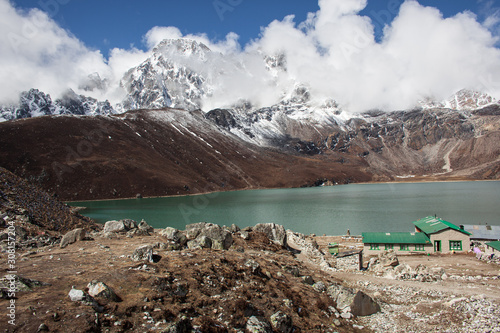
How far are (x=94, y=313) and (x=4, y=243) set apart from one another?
10961mm

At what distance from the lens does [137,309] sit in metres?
10.9

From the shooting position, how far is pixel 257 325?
1216 centimetres

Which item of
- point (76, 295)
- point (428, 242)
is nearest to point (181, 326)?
point (76, 295)

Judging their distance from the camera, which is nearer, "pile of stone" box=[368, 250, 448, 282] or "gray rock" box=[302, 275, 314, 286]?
"gray rock" box=[302, 275, 314, 286]

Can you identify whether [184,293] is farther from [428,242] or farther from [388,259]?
[428,242]

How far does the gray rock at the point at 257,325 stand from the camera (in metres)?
12.0

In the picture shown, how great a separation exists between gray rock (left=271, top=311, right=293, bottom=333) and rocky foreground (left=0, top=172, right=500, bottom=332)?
45 mm

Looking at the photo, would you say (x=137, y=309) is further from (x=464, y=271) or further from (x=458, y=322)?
(x=464, y=271)

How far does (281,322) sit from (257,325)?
131 centimetres

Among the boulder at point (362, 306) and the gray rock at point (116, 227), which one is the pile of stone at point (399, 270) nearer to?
the boulder at point (362, 306)

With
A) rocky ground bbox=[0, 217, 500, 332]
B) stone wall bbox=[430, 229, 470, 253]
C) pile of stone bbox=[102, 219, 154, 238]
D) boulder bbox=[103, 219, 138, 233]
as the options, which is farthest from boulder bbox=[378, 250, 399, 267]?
boulder bbox=[103, 219, 138, 233]

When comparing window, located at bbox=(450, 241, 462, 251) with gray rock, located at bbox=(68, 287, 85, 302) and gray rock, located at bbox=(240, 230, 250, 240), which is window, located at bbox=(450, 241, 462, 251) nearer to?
gray rock, located at bbox=(240, 230, 250, 240)

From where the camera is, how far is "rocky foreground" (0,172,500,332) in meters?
10.3

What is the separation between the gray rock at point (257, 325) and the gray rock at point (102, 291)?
518 cm
